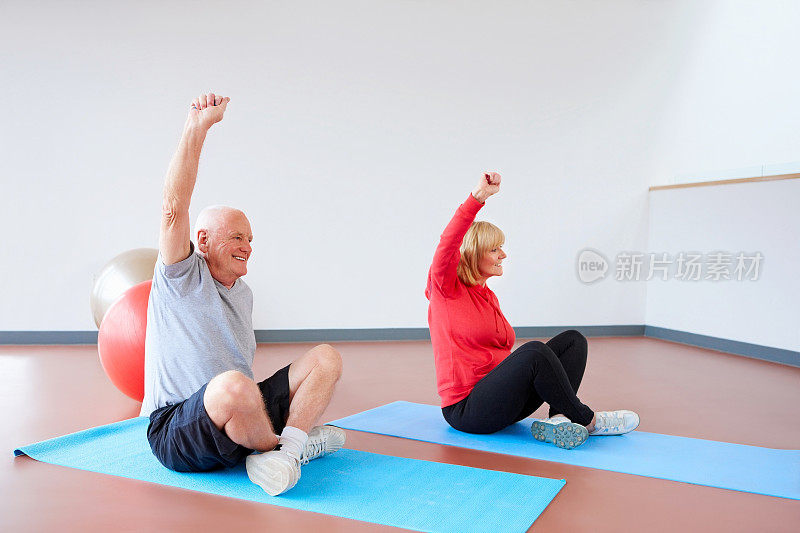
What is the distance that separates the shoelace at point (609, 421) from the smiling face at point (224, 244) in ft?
4.76

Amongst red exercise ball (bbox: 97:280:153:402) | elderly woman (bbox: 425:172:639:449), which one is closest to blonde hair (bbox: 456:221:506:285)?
elderly woman (bbox: 425:172:639:449)

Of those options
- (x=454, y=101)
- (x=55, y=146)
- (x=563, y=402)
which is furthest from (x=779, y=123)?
(x=55, y=146)

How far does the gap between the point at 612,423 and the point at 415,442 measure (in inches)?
29.6

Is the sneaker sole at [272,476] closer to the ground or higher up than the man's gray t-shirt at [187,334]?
closer to the ground

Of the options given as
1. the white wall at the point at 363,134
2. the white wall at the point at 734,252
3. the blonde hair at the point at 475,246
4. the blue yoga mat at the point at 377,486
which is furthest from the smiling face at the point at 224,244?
the white wall at the point at 734,252

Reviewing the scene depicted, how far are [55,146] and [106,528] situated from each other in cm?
416

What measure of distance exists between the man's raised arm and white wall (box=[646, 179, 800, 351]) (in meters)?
4.18

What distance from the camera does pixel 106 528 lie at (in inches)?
69.1

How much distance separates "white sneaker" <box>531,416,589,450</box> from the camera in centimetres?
246

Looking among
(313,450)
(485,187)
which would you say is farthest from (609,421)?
(313,450)

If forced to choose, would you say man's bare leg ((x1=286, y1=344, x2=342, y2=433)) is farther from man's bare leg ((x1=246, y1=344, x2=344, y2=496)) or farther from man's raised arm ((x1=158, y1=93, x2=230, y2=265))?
man's raised arm ((x1=158, y1=93, x2=230, y2=265))

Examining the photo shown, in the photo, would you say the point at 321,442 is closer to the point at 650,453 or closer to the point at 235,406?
the point at 235,406

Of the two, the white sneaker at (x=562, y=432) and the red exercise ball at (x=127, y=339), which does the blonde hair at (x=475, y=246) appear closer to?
the white sneaker at (x=562, y=432)

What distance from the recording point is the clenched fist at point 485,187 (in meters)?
2.37
